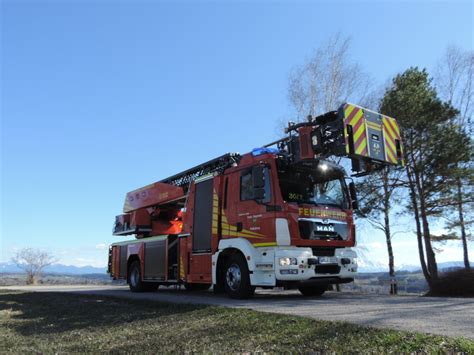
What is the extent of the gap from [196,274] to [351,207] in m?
4.40

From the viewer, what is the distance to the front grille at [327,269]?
31.2 feet

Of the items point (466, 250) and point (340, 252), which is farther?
point (466, 250)

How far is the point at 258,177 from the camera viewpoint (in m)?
9.50

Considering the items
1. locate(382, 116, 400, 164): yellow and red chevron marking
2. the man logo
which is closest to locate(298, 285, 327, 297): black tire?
the man logo

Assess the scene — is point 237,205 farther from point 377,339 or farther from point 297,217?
point 377,339

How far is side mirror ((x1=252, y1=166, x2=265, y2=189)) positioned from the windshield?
0.46 metres

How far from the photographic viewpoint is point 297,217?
9352 mm

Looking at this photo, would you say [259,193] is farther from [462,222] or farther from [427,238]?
[462,222]

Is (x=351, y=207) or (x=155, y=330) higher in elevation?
(x=351, y=207)

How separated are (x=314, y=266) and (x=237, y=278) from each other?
72.2 inches

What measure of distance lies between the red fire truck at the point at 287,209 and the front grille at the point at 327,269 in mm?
23

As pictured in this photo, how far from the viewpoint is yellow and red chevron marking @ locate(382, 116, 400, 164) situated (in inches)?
375

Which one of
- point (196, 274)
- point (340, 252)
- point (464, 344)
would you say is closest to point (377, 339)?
point (464, 344)

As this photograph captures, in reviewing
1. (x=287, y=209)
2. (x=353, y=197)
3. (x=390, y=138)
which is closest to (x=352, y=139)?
(x=390, y=138)
